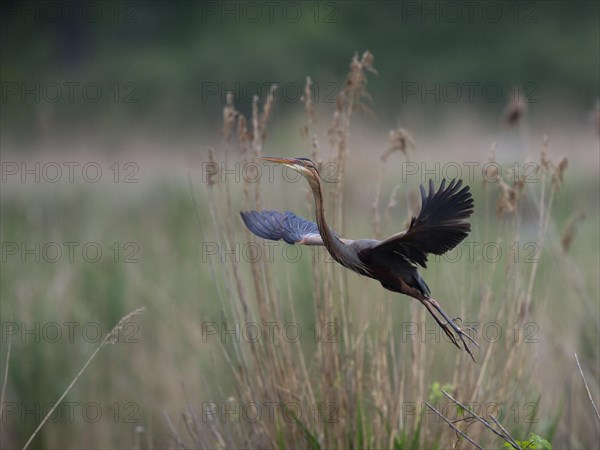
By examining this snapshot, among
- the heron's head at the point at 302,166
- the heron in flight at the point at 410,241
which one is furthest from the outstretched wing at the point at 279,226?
the heron's head at the point at 302,166

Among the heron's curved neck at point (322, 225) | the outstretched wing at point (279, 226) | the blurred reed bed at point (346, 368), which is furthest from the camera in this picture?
the blurred reed bed at point (346, 368)

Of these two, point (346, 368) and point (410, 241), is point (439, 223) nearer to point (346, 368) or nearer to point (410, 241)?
point (410, 241)

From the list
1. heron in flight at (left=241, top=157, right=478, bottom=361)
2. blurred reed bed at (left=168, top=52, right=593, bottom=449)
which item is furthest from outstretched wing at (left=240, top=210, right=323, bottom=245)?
blurred reed bed at (left=168, top=52, right=593, bottom=449)

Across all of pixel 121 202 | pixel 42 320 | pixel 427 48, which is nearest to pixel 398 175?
pixel 121 202

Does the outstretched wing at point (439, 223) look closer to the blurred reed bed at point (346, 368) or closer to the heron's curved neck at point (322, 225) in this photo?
the heron's curved neck at point (322, 225)

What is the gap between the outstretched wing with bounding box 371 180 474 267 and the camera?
6.95 feet

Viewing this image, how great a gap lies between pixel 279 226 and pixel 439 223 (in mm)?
640

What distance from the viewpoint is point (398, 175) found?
40.1 ft

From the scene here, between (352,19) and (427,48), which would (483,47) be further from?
(352,19)

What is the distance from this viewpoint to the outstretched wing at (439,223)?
6.95ft

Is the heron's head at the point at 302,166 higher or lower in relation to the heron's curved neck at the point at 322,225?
higher

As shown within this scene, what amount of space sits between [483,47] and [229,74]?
695cm

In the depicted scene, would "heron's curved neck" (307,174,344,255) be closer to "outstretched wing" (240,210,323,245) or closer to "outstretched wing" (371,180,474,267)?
"outstretched wing" (371,180,474,267)

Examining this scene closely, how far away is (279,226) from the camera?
2.66m
